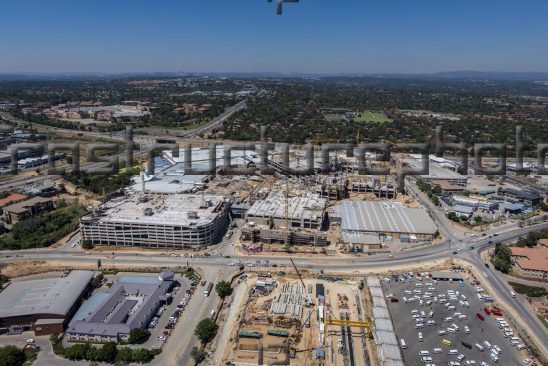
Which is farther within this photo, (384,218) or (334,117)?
(334,117)

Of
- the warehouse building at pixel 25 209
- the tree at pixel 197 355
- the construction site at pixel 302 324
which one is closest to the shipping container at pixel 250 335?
the construction site at pixel 302 324

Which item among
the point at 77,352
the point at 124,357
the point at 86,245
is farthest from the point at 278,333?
the point at 86,245

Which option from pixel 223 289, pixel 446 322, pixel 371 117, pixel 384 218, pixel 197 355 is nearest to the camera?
pixel 197 355

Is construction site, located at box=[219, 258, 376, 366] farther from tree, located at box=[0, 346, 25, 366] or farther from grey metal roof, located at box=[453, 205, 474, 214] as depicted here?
grey metal roof, located at box=[453, 205, 474, 214]

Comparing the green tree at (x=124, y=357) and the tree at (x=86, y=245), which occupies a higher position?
the tree at (x=86, y=245)

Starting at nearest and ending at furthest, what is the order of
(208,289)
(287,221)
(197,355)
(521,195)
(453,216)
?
(197,355)
(208,289)
(287,221)
(453,216)
(521,195)

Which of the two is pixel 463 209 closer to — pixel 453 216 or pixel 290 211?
pixel 453 216

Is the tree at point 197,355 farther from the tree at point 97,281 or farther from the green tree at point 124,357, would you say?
the tree at point 97,281

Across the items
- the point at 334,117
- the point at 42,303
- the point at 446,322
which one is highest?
the point at 334,117
